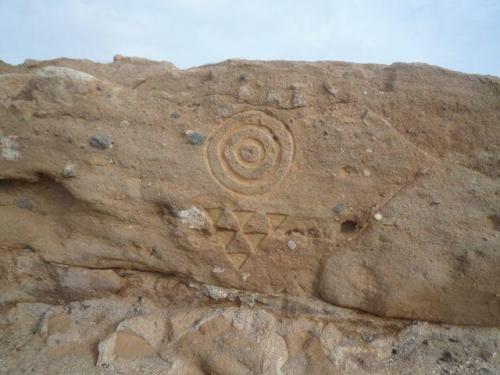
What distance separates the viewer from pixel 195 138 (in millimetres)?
2266

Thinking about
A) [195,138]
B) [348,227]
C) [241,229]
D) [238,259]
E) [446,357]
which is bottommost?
[446,357]

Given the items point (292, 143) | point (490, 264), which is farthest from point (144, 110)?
point (490, 264)

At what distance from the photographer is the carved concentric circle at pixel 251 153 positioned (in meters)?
2.26

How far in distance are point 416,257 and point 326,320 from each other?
2.27ft

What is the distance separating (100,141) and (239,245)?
112cm

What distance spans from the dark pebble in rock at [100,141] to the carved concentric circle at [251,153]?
0.66 meters

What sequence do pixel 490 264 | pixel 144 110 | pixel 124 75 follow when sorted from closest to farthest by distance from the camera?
1. pixel 490 264
2. pixel 144 110
3. pixel 124 75

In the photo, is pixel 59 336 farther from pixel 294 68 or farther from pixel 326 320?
pixel 294 68

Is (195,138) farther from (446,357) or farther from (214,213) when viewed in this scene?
(446,357)

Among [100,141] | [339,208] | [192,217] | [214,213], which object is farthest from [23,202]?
[339,208]

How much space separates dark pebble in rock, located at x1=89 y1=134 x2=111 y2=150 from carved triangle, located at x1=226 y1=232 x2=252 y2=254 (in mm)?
1016

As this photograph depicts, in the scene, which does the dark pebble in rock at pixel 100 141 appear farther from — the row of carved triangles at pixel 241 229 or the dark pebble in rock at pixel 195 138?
the row of carved triangles at pixel 241 229

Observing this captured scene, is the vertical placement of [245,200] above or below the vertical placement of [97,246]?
above

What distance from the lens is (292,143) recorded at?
2271 mm
